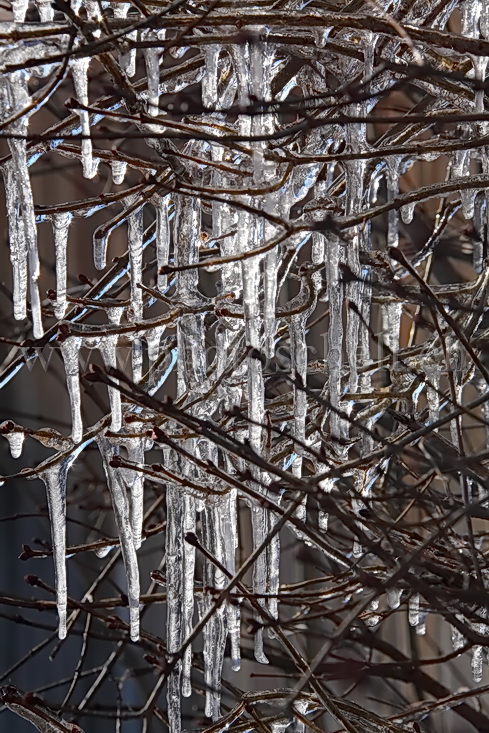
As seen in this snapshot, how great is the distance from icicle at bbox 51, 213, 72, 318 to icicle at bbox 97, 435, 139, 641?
18 centimetres

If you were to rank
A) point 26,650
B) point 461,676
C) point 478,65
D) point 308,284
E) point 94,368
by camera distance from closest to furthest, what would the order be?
point 94,368, point 478,65, point 308,284, point 461,676, point 26,650

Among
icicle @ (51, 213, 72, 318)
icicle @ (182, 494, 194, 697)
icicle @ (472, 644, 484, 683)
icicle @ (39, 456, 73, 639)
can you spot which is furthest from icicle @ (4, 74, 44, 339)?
icicle @ (472, 644, 484, 683)

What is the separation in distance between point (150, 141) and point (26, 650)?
1879 millimetres

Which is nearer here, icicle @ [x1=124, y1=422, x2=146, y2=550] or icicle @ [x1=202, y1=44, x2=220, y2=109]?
icicle @ [x1=202, y1=44, x2=220, y2=109]

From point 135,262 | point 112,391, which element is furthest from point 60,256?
point 112,391

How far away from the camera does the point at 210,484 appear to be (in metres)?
1.01

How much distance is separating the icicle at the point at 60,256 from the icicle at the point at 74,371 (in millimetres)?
52

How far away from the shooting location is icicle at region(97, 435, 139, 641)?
1057 millimetres

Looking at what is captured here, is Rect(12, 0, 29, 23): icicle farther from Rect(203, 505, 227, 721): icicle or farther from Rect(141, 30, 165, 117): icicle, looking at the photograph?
Rect(203, 505, 227, 721): icicle

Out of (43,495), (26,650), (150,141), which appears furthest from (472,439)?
(150,141)

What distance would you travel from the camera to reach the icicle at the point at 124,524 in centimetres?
106

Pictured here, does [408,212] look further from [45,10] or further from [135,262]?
[45,10]

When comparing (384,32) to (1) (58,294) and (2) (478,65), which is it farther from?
(1) (58,294)

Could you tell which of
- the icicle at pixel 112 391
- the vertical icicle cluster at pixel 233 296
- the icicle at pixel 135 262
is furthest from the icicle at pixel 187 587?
the icicle at pixel 135 262
